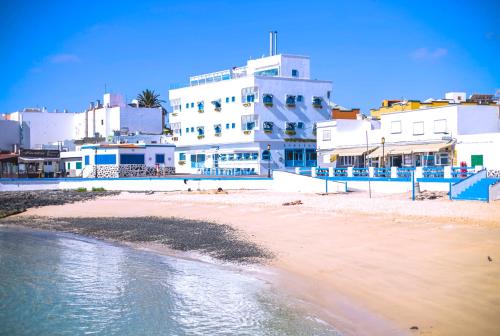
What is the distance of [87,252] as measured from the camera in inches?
925

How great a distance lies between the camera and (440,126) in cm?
4294

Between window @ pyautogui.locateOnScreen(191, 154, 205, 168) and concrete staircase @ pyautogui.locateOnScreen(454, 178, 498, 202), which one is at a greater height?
window @ pyautogui.locateOnScreen(191, 154, 205, 168)

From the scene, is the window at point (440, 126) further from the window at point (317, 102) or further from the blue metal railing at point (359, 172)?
the window at point (317, 102)

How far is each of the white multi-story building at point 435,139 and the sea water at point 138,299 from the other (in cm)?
2298

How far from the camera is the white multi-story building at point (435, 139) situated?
39.5 meters

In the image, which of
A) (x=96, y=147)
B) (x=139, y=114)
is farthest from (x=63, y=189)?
(x=139, y=114)

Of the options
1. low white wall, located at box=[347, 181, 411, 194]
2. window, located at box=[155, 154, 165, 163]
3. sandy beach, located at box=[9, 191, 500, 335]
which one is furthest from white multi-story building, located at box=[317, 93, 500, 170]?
window, located at box=[155, 154, 165, 163]

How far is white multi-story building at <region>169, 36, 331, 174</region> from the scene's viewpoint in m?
60.5

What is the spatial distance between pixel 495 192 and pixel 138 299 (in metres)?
16.7

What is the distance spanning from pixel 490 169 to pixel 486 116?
776cm

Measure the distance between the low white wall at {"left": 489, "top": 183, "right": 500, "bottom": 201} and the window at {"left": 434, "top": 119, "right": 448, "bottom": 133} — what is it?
18334 millimetres

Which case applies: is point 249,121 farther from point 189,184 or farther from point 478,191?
point 478,191

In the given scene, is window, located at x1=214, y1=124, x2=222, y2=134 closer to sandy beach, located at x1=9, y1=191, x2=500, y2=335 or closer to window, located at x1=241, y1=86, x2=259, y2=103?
window, located at x1=241, y1=86, x2=259, y2=103

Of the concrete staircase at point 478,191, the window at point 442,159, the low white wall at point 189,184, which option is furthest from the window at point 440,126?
the concrete staircase at point 478,191
